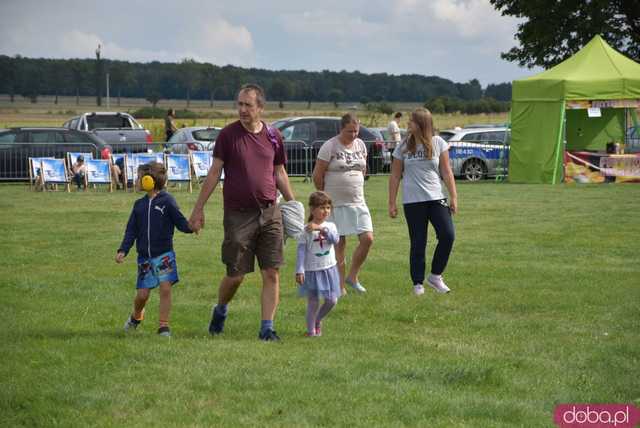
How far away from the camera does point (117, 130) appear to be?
111ft

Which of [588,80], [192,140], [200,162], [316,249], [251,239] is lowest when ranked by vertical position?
[200,162]

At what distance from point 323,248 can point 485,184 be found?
782 inches

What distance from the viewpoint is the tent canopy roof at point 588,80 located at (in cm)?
2683

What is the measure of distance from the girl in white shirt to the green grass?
33cm

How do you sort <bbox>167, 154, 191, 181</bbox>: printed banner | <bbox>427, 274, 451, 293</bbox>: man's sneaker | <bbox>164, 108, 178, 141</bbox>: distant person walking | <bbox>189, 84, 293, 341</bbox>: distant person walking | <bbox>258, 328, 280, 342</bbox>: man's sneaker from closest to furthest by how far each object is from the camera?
<bbox>189, 84, 293, 341</bbox>: distant person walking, <bbox>258, 328, 280, 342</bbox>: man's sneaker, <bbox>427, 274, 451, 293</bbox>: man's sneaker, <bbox>167, 154, 191, 181</bbox>: printed banner, <bbox>164, 108, 178, 141</bbox>: distant person walking

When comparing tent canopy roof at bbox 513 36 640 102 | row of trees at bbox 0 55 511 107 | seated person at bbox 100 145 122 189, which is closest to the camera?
seated person at bbox 100 145 122 189

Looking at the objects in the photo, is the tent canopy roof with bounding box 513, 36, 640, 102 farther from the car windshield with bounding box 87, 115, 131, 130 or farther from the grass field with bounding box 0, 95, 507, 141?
the grass field with bounding box 0, 95, 507, 141

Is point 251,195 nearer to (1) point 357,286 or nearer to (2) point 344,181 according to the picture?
(2) point 344,181

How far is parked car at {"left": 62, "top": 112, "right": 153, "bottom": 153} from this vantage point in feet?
103

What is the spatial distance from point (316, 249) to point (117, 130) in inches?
1033

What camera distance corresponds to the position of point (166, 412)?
6047 millimetres

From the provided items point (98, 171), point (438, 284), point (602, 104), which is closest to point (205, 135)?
point (98, 171)

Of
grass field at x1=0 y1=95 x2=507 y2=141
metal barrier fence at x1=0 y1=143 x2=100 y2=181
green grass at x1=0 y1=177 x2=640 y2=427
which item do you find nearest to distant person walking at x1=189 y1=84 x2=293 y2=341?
green grass at x1=0 y1=177 x2=640 y2=427

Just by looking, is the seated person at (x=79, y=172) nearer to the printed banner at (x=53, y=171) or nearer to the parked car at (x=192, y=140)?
the printed banner at (x=53, y=171)
